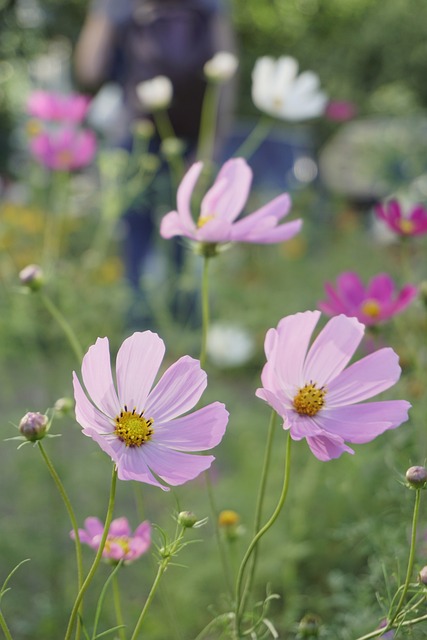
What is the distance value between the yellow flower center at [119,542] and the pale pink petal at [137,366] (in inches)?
6.6

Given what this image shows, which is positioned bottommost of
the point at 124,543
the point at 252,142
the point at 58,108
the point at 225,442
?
the point at 225,442

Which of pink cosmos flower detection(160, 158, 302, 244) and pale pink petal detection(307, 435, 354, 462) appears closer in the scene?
pale pink petal detection(307, 435, 354, 462)

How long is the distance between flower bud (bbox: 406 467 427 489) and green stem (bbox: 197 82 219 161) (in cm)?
193

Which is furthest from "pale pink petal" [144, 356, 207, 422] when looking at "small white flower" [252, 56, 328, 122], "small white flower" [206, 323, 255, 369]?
"small white flower" [206, 323, 255, 369]

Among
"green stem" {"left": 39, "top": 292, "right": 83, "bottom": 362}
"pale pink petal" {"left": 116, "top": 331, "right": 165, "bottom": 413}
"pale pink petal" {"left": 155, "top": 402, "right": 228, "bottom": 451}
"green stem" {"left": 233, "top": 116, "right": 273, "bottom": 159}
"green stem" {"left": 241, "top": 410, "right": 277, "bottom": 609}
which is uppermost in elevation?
"pale pink petal" {"left": 116, "top": 331, "right": 165, "bottom": 413}

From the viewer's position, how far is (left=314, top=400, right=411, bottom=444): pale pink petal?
0.55 metres

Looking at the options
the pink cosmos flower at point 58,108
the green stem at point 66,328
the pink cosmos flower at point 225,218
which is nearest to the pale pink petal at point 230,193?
the pink cosmos flower at point 225,218

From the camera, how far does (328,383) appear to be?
61cm

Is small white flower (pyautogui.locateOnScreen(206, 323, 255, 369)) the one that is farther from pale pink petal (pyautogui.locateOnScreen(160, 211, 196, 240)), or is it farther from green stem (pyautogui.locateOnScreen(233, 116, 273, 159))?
pale pink petal (pyautogui.locateOnScreen(160, 211, 196, 240))

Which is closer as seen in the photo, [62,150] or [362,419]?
[362,419]

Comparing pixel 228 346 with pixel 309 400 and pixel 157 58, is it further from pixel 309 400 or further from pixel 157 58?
pixel 309 400

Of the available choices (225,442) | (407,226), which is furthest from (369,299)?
(225,442)

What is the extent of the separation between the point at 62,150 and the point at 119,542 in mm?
954

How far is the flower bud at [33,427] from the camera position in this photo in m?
0.52
